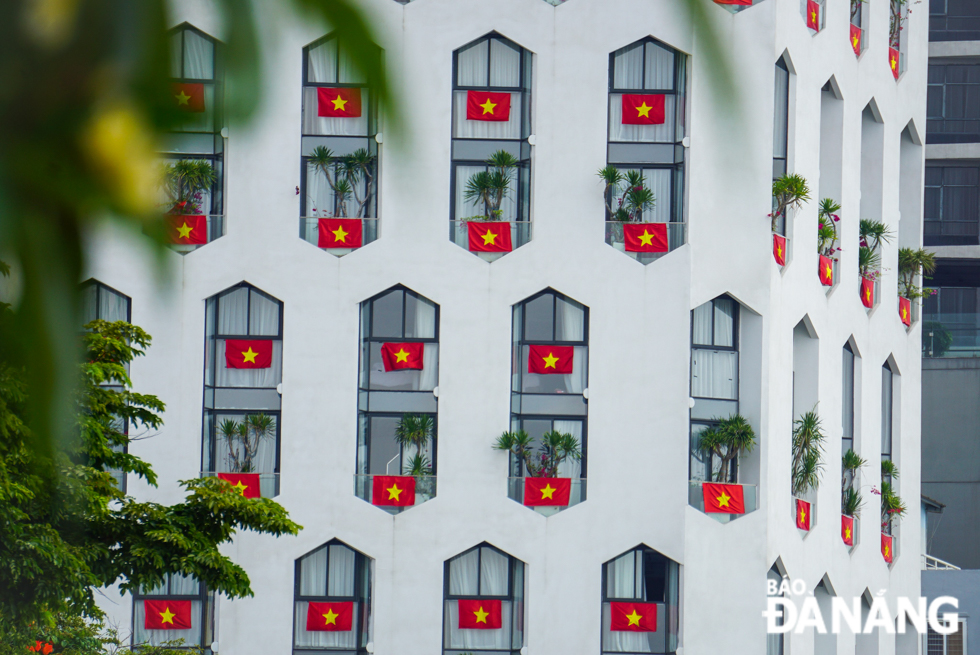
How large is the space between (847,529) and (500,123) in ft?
30.4

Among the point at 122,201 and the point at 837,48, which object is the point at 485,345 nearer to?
the point at 837,48

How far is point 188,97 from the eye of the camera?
87cm

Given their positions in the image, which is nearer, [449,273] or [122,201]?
[122,201]

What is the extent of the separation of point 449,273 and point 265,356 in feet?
10.3

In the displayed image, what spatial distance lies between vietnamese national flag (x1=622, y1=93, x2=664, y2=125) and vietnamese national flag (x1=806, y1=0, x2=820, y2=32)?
3.64 meters

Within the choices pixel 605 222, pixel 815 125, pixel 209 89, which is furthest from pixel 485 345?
pixel 209 89

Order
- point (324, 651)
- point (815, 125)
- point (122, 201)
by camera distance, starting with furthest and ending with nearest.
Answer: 1. point (815, 125)
2. point (324, 651)
3. point (122, 201)

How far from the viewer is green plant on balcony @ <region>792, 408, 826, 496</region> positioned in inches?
881

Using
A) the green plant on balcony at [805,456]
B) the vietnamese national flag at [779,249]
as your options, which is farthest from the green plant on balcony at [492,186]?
the green plant on balcony at [805,456]

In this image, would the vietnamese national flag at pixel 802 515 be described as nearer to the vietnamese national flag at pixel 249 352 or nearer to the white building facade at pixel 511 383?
the white building facade at pixel 511 383

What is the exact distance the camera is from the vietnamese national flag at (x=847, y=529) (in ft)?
77.9

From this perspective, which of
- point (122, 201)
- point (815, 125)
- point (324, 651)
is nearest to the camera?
point (122, 201)

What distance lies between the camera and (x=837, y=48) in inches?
953

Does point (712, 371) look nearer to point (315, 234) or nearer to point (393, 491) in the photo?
point (393, 491)
